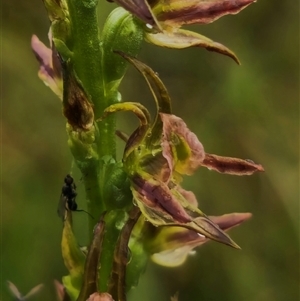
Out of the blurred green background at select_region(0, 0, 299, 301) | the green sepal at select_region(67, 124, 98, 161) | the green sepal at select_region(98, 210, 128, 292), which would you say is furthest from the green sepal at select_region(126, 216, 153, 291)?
the blurred green background at select_region(0, 0, 299, 301)

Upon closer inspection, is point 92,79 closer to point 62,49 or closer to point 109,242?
point 62,49

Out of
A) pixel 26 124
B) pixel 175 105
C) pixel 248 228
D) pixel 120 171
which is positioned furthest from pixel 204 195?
pixel 120 171

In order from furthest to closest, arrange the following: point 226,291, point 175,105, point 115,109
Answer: point 175,105 < point 226,291 < point 115,109

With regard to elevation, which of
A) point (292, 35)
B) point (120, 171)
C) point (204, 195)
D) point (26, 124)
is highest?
point (120, 171)

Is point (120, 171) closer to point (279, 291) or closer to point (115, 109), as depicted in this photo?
point (115, 109)

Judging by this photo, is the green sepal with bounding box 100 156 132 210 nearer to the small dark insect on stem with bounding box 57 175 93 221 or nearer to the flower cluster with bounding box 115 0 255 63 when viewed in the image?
the small dark insect on stem with bounding box 57 175 93 221

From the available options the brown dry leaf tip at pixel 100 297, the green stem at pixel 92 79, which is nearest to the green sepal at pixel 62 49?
the green stem at pixel 92 79
